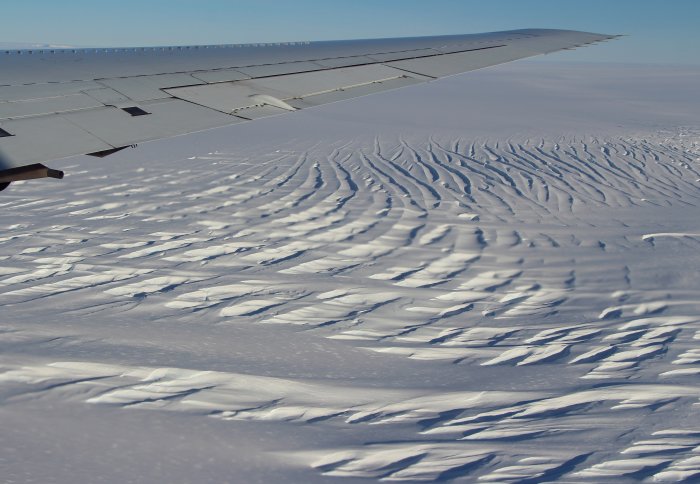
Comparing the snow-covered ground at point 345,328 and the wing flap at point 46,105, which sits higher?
the wing flap at point 46,105

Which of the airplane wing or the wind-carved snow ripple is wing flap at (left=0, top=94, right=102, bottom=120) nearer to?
the airplane wing

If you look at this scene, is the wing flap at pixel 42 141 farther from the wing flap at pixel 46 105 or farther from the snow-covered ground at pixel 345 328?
the snow-covered ground at pixel 345 328

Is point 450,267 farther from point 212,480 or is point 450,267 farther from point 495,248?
point 212,480

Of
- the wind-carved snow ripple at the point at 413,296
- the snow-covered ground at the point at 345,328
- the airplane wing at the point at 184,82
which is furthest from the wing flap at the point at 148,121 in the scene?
the wind-carved snow ripple at the point at 413,296

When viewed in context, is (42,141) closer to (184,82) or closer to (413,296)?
(184,82)

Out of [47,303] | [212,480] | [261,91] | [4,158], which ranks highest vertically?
[261,91]

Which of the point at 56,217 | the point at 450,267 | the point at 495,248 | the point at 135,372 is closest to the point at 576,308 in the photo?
the point at 450,267
